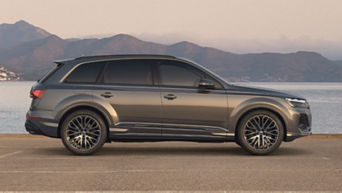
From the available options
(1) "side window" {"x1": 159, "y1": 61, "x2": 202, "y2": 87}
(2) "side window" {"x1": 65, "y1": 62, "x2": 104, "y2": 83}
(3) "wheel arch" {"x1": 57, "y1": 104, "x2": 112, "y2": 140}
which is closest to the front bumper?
(1) "side window" {"x1": 159, "y1": 61, "x2": 202, "y2": 87}

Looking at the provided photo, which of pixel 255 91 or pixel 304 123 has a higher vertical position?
pixel 255 91

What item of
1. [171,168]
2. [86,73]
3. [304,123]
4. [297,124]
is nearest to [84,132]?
[86,73]

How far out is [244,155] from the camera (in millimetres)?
10469

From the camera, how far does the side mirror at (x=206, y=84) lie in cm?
1021

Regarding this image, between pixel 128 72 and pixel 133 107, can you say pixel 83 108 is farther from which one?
pixel 128 72

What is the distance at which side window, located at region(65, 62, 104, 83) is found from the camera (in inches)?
414

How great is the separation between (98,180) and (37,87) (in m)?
3.48

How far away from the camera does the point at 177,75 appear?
10.5 metres

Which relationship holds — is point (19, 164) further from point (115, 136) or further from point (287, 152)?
point (287, 152)

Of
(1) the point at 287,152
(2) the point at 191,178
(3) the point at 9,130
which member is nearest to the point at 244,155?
(1) the point at 287,152

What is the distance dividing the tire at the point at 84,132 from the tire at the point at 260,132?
2.48m

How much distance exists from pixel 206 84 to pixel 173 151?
1717 mm

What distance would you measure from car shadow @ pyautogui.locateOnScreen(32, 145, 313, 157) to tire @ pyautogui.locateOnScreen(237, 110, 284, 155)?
0.34 m

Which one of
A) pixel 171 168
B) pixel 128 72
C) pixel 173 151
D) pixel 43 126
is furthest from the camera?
pixel 173 151
